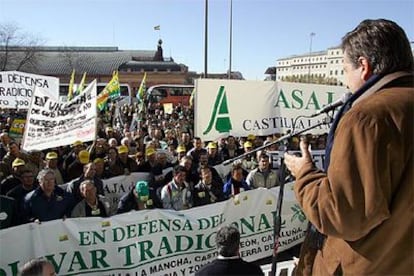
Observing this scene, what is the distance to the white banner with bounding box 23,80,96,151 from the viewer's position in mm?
7855

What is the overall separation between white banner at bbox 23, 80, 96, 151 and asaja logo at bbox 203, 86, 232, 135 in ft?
6.65

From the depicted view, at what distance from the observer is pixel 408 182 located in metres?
1.55

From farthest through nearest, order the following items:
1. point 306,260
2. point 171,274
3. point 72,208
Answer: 1. point 72,208
2. point 171,274
3. point 306,260

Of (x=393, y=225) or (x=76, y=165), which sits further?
(x=76, y=165)

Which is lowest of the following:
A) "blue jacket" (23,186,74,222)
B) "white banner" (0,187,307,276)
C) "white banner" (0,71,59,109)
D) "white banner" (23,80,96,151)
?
"white banner" (0,187,307,276)

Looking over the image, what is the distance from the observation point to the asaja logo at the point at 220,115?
8.55 meters

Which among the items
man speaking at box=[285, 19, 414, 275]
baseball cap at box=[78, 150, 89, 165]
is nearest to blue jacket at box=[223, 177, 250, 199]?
baseball cap at box=[78, 150, 89, 165]

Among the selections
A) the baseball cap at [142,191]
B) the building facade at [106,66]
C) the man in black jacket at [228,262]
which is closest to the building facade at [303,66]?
the building facade at [106,66]

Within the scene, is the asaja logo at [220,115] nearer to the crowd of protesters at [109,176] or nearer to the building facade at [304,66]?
the crowd of protesters at [109,176]

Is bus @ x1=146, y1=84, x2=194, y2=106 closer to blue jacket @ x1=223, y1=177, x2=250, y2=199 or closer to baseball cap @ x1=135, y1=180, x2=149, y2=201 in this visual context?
blue jacket @ x1=223, y1=177, x2=250, y2=199

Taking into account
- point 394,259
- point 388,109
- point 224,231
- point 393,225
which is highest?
point 388,109

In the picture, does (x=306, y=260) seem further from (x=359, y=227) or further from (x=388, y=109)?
(x=388, y=109)

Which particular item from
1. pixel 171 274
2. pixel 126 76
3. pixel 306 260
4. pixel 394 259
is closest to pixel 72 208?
pixel 171 274

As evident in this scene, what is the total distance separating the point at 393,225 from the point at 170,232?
390cm
